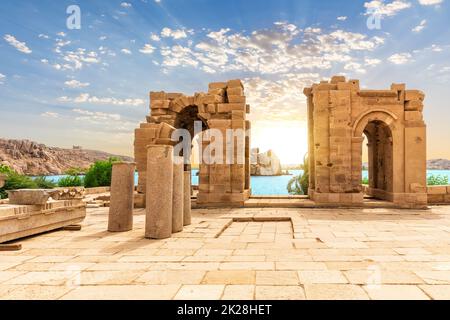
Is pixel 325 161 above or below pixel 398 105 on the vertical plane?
below

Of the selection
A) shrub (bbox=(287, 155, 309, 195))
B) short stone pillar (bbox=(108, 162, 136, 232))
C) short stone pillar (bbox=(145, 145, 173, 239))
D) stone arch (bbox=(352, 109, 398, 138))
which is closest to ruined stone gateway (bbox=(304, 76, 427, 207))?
stone arch (bbox=(352, 109, 398, 138))

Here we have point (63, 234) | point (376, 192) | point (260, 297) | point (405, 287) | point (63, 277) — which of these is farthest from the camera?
point (376, 192)

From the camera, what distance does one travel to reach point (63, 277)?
407cm

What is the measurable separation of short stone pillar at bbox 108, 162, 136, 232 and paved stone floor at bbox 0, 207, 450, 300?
1.25 ft

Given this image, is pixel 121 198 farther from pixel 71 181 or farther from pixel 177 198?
pixel 71 181

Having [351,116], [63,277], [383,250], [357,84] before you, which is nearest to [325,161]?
[351,116]

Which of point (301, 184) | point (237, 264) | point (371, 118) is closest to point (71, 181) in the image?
point (301, 184)

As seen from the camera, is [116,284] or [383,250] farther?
[383,250]

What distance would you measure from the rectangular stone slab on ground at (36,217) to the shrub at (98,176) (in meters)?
18.8

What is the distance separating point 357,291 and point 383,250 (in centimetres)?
240

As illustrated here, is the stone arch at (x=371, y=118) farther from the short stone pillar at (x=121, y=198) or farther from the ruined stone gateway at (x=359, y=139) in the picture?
the short stone pillar at (x=121, y=198)

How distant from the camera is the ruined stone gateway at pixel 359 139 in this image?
1202 cm

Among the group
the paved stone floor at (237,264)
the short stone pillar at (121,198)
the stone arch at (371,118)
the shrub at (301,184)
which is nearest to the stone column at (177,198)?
the paved stone floor at (237,264)
